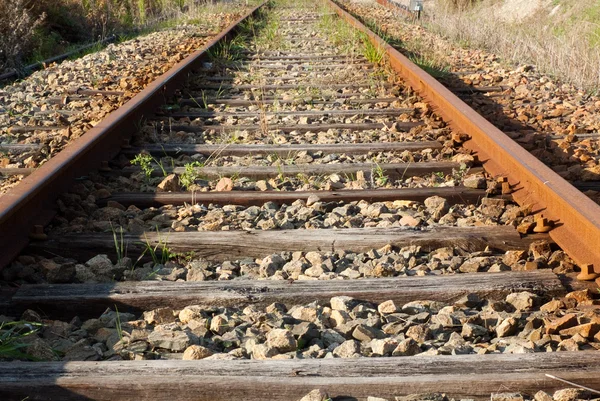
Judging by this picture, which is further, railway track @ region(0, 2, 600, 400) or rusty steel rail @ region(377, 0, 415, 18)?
rusty steel rail @ region(377, 0, 415, 18)

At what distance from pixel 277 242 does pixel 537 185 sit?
1090 mm

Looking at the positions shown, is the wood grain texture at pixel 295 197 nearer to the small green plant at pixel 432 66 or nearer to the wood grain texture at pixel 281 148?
the wood grain texture at pixel 281 148

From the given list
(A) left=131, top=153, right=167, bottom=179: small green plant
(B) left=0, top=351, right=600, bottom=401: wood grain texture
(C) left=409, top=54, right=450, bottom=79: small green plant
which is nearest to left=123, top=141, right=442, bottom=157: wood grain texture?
(A) left=131, top=153, right=167, bottom=179: small green plant

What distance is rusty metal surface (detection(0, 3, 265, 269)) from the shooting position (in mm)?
2826

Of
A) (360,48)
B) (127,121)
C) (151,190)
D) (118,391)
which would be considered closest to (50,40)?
(360,48)

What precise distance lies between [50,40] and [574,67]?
688 cm

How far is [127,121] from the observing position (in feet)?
15.2

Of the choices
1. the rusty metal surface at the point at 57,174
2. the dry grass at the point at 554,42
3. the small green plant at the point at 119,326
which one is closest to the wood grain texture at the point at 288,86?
the rusty metal surface at the point at 57,174

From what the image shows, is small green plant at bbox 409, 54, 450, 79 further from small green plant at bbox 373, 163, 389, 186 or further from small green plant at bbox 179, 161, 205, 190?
small green plant at bbox 179, 161, 205, 190

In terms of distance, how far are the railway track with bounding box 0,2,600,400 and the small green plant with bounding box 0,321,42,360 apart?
0.11 ft

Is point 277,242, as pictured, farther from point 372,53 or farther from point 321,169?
point 372,53

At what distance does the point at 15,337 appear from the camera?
2201 millimetres

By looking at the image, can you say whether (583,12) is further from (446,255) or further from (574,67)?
(446,255)

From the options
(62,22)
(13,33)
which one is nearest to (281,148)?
(13,33)
